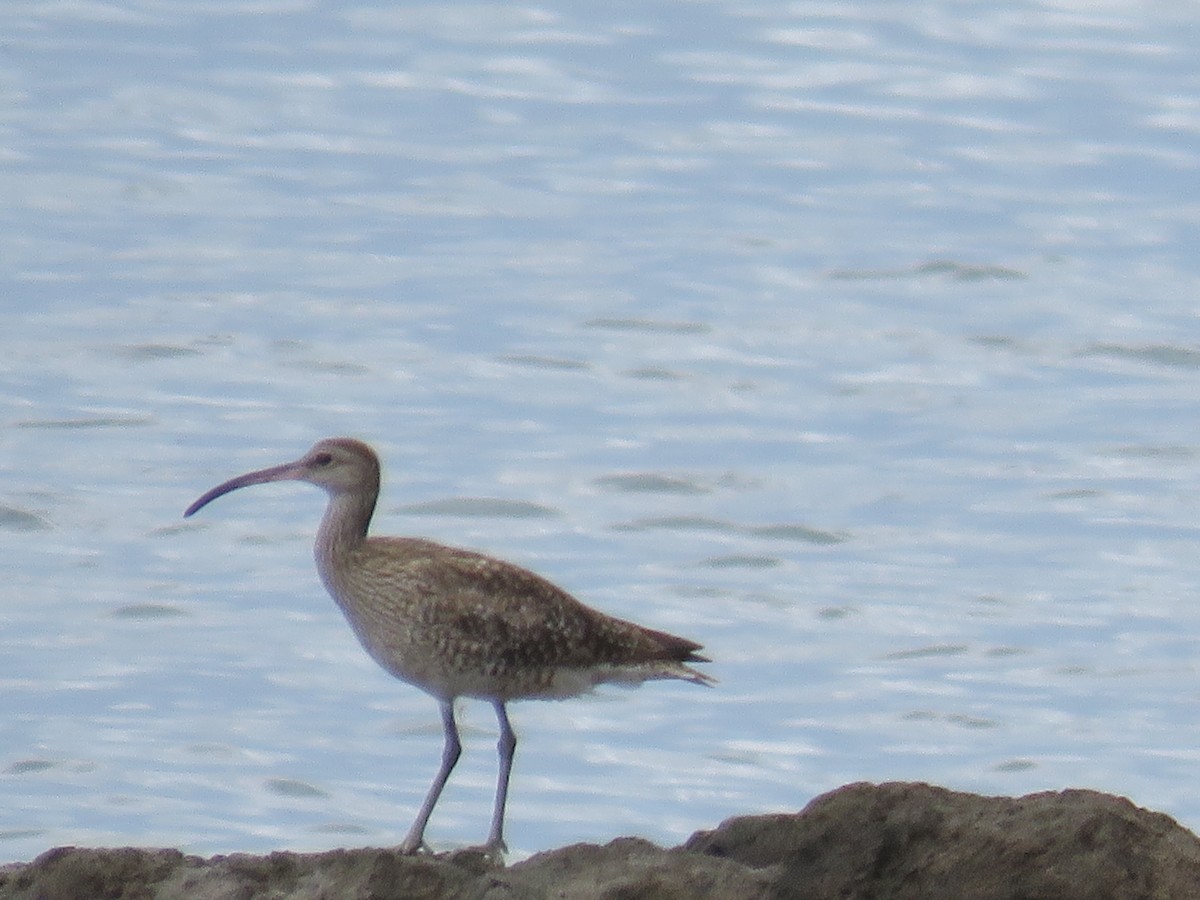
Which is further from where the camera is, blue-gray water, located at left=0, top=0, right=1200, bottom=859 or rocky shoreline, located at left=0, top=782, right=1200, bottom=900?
blue-gray water, located at left=0, top=0, right=1200, bottom=859

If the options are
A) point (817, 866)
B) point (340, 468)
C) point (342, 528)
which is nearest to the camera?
point (817, 866)

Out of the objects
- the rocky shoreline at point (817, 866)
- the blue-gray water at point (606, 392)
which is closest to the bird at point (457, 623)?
the rocky shoreline at point (817, 866)

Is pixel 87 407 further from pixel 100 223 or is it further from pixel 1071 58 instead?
pixel 1071 58

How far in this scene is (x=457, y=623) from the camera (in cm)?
944

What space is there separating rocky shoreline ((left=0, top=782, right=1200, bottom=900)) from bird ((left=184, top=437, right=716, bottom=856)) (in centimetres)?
A: 155

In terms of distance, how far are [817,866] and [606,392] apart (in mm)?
13921

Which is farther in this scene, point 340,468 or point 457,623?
point 340,468

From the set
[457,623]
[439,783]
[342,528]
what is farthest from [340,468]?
[439,783]

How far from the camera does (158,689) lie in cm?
1567

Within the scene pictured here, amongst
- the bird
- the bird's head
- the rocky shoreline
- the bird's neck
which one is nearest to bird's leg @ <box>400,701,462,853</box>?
the bird

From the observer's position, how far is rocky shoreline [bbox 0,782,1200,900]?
7312mm

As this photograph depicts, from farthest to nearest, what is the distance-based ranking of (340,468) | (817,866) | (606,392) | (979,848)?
(606,392), (340,468), (817,866), (979,848)

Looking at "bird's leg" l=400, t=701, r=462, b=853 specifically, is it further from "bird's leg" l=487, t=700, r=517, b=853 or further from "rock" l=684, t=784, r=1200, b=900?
"rock" l=684, t=784, r=1200, b=900

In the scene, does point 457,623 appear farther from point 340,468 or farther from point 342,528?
point 340,468
